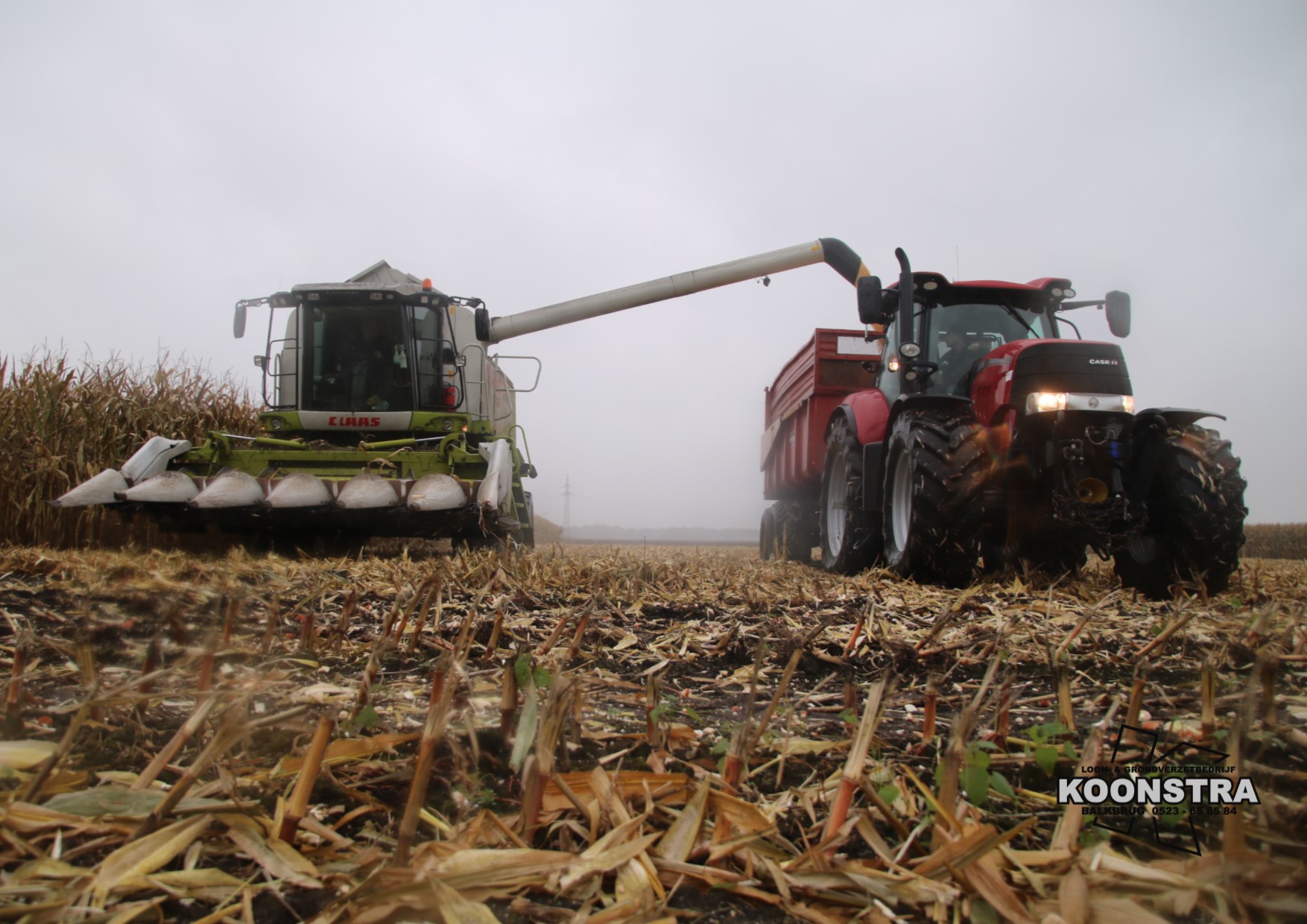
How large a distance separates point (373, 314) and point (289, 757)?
26.4 feet

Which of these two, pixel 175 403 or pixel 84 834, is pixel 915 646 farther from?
pixel 175 403

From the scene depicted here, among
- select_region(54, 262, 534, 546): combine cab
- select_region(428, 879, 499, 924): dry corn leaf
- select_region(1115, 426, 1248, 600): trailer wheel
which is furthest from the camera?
select_region(54, 262, 534, 546): combine cab

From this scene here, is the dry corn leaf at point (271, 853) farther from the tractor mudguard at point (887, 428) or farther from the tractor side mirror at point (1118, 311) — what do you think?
the tractor side mirror at point (1118, 311)

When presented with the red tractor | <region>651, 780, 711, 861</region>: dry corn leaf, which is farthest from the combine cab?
<region>651, 780, 711, 861</region>: dry corn leaf

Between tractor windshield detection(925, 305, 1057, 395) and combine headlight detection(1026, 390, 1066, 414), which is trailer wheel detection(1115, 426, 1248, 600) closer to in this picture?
combine headlight detection(1026, 390, 1066, 414)

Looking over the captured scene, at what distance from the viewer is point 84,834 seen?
1.02 meters

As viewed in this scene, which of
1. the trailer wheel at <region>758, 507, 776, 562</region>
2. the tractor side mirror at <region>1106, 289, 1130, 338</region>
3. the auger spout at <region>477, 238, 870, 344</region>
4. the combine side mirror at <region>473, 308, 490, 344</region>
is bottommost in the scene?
the trailer wheel at <region>758, 507, 776, 562</region>

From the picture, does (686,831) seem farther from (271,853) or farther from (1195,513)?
(1195,513)

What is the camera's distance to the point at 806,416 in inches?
319

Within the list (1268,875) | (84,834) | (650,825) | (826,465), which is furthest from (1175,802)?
(826,465)

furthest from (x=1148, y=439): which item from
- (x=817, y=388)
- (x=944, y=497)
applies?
(x=817, y=388)

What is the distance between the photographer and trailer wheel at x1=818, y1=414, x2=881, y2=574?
581 cm

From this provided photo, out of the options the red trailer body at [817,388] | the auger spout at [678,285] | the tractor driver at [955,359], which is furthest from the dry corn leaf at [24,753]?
the auger spout at [678,285]

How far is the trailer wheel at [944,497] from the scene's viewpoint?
4.47 metres
